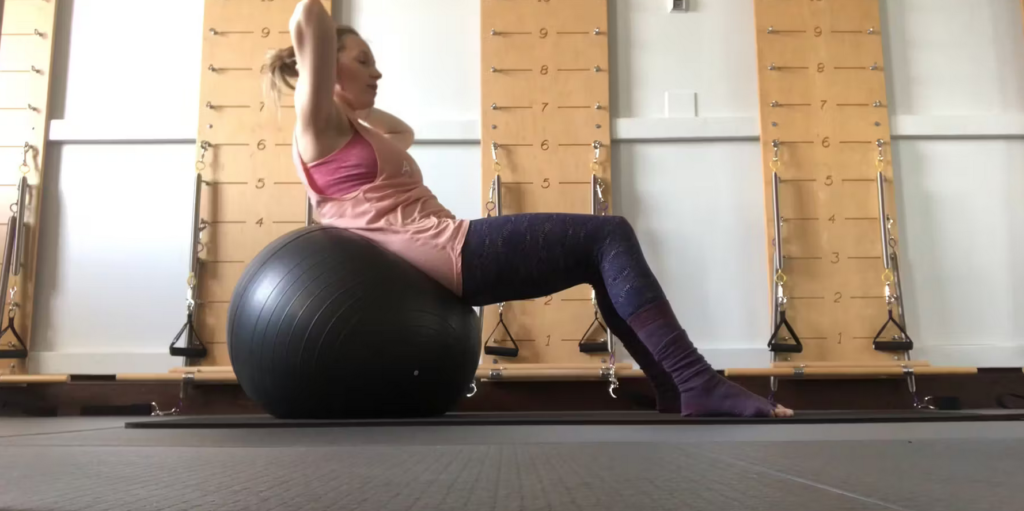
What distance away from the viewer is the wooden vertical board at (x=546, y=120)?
3.40m


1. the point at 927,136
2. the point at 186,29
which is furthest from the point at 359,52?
the point at 927,136

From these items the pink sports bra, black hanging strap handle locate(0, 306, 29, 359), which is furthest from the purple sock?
black hanging strap handle locate(0, 306, 29, 359)

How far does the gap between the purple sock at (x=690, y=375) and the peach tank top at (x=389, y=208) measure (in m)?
0.53

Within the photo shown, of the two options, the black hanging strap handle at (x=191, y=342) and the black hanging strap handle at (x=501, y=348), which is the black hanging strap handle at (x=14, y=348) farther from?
the black hanging strap handle at (x=501, y=348)

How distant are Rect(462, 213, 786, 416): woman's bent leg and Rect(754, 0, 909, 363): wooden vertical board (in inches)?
72.2

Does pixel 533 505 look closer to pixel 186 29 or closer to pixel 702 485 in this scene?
pixel 702 485

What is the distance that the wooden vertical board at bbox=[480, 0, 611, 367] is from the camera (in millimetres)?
3402

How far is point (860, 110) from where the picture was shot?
3582 mm

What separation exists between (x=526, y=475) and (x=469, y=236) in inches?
50.3

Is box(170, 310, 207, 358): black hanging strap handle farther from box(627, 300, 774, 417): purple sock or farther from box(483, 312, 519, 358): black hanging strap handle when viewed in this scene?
box(627, 300, 774, 417): purple sock

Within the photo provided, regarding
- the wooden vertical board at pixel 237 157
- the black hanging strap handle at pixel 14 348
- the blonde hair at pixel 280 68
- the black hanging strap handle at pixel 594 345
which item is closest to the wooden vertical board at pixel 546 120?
the black hanging strap handle at pixel 594 345

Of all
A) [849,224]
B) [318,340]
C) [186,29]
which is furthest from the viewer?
[186,29]

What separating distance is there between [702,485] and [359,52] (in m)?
1.85

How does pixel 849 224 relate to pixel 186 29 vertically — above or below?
below
